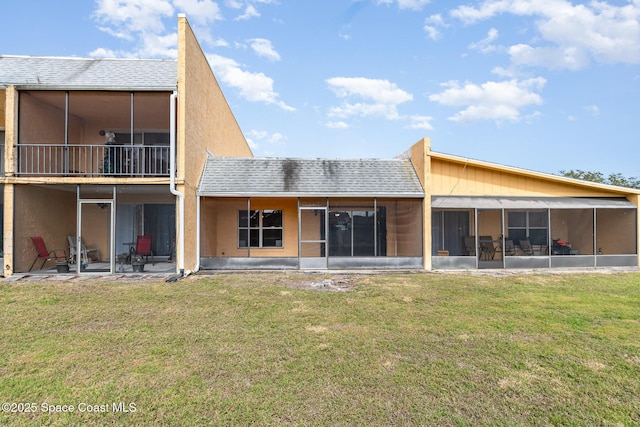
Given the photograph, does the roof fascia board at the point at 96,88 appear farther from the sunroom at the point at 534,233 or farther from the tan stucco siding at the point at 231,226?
the sunroom at the point at 534,233

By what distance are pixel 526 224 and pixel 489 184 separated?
3452 mm

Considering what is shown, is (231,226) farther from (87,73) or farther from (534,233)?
(534,233)

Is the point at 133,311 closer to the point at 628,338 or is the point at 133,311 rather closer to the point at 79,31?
the point at 628,338

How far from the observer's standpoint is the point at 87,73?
12.3 meters

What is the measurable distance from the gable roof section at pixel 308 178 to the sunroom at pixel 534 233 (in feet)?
6.01

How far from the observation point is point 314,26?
47.2 ft

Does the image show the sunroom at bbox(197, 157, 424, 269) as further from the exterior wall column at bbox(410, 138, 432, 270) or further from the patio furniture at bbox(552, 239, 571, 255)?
the patio furniture at bbox(552, 239, 571, 255)

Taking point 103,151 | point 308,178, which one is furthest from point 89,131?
point 308,178

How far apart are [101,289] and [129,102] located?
648cm

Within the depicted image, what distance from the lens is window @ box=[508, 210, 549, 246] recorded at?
1463cm

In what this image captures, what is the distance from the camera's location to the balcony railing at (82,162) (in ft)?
36.1

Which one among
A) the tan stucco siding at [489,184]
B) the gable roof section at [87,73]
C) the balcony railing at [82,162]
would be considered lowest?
the tan stucco siding at [489,184]

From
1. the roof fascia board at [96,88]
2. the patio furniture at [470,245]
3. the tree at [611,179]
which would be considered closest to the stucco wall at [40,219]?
the roof fascia board at [96,88]

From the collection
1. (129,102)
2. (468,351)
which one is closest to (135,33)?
(129,102)
